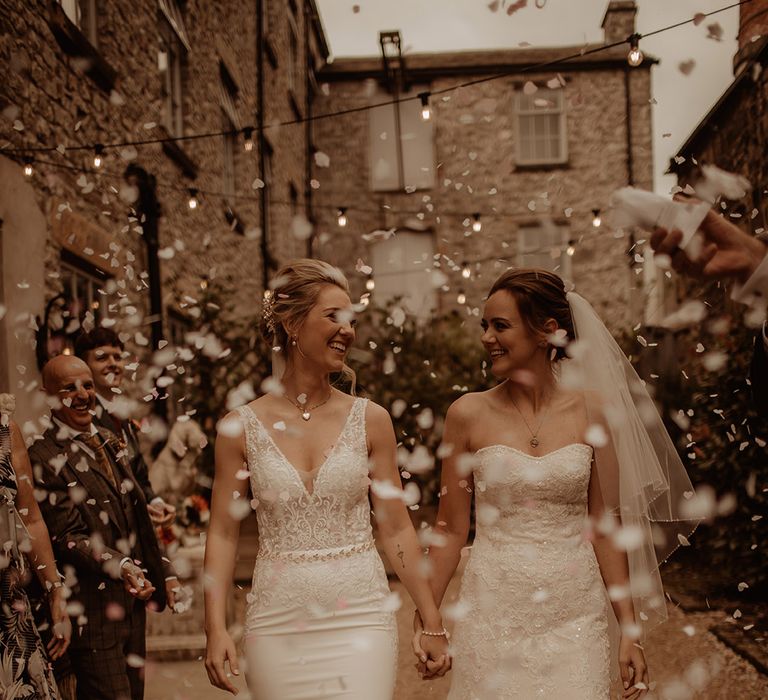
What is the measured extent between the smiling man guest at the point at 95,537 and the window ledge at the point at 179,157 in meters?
5.13

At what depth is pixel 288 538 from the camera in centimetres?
312

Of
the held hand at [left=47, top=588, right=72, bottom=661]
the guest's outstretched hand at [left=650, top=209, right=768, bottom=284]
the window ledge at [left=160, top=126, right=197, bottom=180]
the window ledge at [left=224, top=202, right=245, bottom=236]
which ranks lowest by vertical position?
the held hand at [left=47, top=588, right=72, bottom=661]

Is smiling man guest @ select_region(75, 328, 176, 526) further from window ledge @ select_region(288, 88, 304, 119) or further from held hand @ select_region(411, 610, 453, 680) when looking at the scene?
window ledge @ select_region(288, 88, 304, 119)

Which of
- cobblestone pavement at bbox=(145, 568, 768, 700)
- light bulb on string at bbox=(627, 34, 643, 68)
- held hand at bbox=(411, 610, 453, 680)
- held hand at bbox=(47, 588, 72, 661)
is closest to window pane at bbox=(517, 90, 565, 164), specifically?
light bulb on string at bbox=(627, 34, 643, 68)

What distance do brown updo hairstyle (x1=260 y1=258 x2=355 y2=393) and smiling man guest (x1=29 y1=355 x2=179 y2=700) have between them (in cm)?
120

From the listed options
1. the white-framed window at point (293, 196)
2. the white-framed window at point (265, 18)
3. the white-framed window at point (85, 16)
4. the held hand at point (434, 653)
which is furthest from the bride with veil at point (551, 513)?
the white-framed window at point (293, 196)

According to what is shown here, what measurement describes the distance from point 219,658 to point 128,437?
2.13 meters

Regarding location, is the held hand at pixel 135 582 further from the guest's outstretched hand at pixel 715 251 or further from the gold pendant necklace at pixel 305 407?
the guest's outstretched hand at pixel 715 251

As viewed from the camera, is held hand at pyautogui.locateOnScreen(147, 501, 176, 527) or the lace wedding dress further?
held hand at pyautogui.locateOnScreen(147, 501, 176, 527)

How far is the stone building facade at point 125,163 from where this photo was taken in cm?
564

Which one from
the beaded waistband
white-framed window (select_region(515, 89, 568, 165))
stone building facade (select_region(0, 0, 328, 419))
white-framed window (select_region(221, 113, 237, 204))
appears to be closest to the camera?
the beaded waistband

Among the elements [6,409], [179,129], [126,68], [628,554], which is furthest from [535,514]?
[179,129]

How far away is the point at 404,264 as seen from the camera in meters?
18.1

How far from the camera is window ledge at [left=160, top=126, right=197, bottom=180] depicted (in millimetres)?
8828
